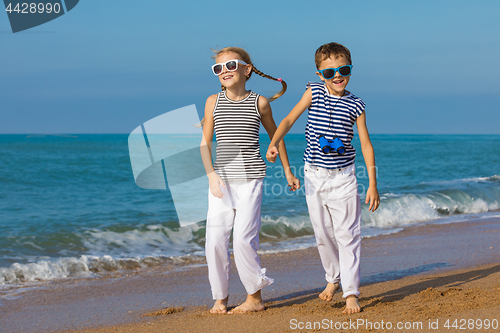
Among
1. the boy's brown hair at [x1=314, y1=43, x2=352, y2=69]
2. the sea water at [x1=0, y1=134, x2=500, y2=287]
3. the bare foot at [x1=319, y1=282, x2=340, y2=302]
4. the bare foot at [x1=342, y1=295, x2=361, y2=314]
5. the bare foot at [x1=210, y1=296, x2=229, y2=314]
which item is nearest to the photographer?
the bare foot at [x1=342, y1=295, x2=361, y2=314]

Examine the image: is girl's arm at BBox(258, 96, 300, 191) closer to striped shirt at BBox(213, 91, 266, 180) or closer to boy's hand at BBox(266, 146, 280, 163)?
striped shirt at BBox(213, 91, 266, 180)

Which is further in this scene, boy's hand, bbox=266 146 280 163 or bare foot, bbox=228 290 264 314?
bare foot, bbox=228 290 264 314

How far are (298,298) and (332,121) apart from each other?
153cm

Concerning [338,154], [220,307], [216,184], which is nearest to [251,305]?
[220,307]

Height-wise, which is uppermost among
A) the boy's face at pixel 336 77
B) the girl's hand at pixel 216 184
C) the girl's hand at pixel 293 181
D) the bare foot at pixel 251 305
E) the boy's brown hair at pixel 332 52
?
the boy's brown hair at pixel 332 52

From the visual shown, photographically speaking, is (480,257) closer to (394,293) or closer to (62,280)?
(394,293)

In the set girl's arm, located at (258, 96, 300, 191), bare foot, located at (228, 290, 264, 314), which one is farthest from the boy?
bare foot, located at (228, 290, 264, 314)

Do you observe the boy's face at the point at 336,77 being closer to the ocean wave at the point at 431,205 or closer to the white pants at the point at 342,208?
the white pants at the point at 342,208

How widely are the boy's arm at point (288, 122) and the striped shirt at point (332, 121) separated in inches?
1.8

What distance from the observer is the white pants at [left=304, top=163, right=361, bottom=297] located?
3.18m

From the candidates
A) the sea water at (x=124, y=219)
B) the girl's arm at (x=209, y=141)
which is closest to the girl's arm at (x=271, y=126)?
the girl's arm at (x=209, y=141)

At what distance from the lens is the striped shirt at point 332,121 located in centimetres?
319

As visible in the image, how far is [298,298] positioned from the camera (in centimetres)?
381

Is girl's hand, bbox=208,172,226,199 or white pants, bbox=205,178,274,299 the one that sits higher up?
girl's hand, bbox=208,172,226,199
